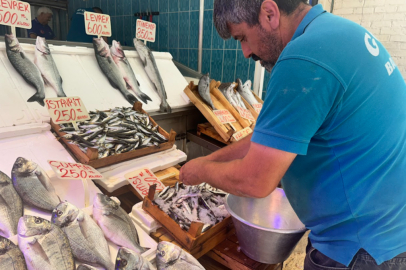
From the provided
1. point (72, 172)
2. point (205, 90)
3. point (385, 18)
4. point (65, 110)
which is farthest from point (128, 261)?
point (385, 18)

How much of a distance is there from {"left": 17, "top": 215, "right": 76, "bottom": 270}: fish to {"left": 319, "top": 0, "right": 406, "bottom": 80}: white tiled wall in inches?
214

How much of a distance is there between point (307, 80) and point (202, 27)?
12.4 ft

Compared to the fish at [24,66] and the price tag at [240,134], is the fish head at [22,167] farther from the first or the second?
the price tag at [240,134]

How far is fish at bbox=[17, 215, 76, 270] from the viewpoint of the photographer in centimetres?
95

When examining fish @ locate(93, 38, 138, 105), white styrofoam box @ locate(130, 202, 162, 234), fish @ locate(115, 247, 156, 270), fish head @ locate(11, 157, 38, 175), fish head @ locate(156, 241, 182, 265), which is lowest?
white styrofoam box @ locate(130, 202, 162, 234)

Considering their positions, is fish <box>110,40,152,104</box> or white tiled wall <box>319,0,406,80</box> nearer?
fish <box>110,40,152,104</box>

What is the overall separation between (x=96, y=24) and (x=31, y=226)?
2.16 m

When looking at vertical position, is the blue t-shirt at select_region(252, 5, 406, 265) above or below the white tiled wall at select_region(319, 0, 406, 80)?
below

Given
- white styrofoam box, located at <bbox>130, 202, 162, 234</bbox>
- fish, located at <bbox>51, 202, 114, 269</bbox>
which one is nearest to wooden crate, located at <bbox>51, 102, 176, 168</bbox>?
white styrofoam box, located at <bbox>130, 202, 162, 234</bbox>

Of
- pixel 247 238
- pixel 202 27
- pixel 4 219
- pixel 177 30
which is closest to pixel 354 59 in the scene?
pixel 247 238

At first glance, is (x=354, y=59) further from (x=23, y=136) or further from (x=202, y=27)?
(x=202, y=27)

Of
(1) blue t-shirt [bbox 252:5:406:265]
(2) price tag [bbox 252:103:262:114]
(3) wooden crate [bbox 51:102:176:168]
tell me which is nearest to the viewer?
(1) blue t-shirt [bbox 252:5:406:265]

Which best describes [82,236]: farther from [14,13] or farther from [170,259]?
[14,13]

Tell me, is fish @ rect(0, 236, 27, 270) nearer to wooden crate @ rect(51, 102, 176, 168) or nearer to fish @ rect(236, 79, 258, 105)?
wooden crate @ rect(51, 102, 176, 168)
